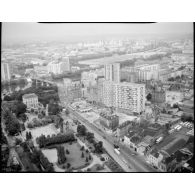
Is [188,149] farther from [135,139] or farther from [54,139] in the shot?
[54,139]

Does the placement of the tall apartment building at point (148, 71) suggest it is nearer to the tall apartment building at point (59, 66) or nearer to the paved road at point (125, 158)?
the tall apartment building at point (59, 66)

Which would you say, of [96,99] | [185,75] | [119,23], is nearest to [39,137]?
[96,99]

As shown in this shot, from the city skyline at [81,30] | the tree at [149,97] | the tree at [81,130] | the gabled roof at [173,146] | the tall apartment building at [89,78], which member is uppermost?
Result: the city skyline at [81,30]

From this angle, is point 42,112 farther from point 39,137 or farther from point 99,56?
point 99,56

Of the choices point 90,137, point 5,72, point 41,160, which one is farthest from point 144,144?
point 5,72

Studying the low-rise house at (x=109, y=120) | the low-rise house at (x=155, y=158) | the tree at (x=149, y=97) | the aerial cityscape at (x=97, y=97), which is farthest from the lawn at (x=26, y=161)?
the tree at (x=149, y=97)

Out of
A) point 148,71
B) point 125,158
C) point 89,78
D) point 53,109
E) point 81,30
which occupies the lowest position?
point 125,158
